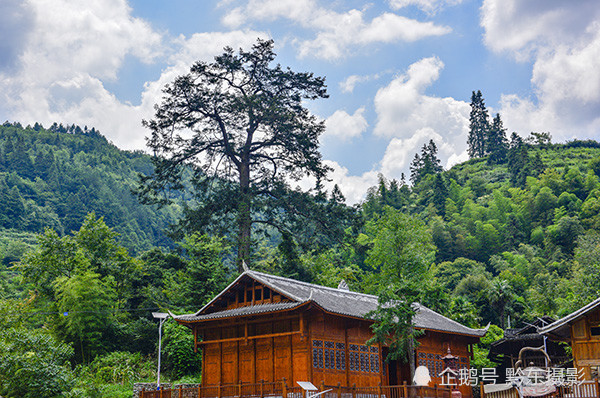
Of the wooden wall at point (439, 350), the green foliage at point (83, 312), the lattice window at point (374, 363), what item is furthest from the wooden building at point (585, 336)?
the green foliage at point (83, 312)

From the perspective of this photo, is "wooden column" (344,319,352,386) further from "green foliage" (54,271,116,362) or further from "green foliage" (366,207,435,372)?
"green foliage" (54,271,116,362)

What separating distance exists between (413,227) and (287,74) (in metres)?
15.9

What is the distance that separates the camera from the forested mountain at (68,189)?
3568 inches

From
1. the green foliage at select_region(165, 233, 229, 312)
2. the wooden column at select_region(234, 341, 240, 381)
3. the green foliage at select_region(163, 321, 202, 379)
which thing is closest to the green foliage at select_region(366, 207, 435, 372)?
the wooden column at select_region(234, 341, 240, 381)

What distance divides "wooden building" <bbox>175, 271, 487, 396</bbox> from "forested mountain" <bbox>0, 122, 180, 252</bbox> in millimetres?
54770

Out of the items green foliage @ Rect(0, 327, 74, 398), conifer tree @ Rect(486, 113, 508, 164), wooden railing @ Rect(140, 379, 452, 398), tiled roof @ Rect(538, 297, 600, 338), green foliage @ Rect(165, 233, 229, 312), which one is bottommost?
wooden railing @ Rect(140, 379, 452, 398)

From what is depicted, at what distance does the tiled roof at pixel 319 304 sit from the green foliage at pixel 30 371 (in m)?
5.57

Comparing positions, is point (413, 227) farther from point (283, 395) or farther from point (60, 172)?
point (60, 172)

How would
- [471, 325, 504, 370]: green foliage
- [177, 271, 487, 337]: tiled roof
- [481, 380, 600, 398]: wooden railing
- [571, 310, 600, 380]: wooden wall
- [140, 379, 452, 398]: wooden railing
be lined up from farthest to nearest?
[471, 325, 504, 370]: green foliage, [177, 271, 487, 337]: tiled roof, [140, 379, 452, 398]: wooden railing, [571, 310, 600, 380]: wooden wall, [481, 380, 600, 398]: wooden railing

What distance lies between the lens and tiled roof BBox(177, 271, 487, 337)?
25516 millimetres

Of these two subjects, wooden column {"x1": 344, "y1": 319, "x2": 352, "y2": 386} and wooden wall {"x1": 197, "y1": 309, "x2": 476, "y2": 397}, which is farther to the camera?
wooden column {"x1": 344, "y1": 319, "x2": 352, "y2": 386}

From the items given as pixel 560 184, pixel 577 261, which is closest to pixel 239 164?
pixel 577 261

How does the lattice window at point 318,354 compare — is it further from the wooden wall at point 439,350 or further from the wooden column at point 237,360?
the wooden wall at point 439,350

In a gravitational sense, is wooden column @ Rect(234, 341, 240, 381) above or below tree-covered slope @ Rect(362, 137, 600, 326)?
below
